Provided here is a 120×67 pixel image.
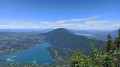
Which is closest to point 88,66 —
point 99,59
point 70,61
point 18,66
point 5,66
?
point 99,59

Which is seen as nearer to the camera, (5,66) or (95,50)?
(95,50)

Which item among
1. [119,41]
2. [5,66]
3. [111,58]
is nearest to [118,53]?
[111,58]

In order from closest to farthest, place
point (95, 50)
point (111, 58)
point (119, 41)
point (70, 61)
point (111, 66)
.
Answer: point (95, 50)
point (111, 58)
point (70, 61)
point (111, 66)
point (119, 41)

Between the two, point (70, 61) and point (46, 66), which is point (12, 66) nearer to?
point (46, 66)

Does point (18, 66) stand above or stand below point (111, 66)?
below

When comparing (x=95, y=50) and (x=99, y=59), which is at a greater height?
(x=95, y=50)

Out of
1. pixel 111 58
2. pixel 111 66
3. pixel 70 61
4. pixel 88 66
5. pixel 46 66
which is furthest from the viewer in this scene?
pixel 46 66

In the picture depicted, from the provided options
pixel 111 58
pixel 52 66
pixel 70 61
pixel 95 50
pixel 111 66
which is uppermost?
pixel 95 50

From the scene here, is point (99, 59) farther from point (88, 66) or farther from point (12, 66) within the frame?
point (12, 66)

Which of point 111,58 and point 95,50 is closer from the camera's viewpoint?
point 95,50
